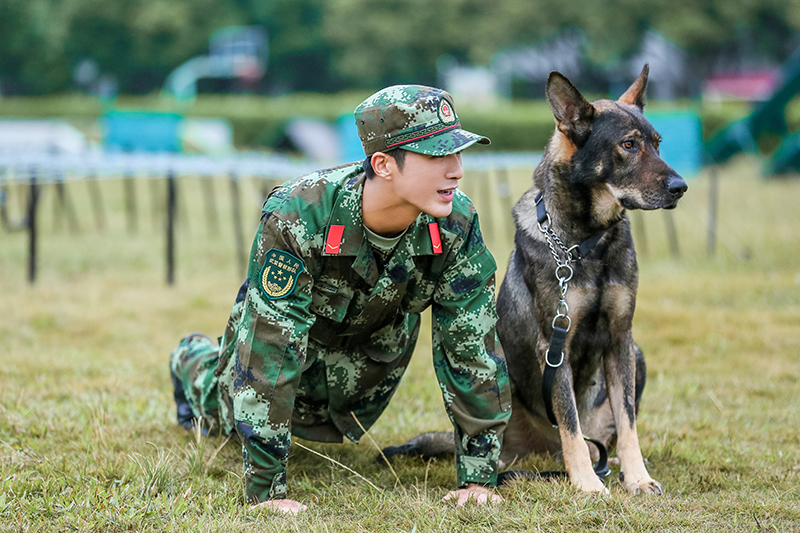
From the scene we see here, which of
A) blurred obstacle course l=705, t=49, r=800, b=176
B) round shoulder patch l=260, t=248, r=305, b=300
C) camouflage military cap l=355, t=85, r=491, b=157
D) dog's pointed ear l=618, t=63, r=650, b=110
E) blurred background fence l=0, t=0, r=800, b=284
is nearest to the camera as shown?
camouflage military cap l=355, t=85, r=491, b=157

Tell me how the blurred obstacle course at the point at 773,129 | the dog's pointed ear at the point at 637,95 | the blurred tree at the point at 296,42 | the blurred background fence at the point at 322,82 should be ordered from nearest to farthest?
1. the dog's pointed ear at the point at 637,95
2. the blurred background fence at the point at 322,82
3. the blurred obstacle course at the point at 773,129
4. the blurred tree at the point at 296,42

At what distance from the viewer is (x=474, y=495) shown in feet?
10.1

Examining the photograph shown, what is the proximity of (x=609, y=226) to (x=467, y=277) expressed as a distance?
2.20 feet

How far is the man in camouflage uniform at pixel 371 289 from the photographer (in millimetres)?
2832

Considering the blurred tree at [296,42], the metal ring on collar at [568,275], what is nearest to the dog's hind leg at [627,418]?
the metal ring on collar at [568,275]

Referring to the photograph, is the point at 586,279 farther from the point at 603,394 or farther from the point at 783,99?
the point at 783,99

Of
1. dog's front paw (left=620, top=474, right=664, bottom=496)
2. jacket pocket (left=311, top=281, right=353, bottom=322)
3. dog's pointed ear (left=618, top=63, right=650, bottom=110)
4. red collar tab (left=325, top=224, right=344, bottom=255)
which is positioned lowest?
dog's front paw (left=620, top=474, right=664, bottom=496)

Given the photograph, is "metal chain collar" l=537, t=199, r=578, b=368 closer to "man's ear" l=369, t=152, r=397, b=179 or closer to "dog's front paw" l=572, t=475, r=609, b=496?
"dog's front paw" l=572, t=475, r=609, b=496

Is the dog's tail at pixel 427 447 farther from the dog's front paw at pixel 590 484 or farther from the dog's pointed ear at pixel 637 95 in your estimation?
the dog's pointed ear at pixel 637 95

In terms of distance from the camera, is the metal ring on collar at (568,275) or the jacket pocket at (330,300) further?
the metal ring on collar at (568,275)

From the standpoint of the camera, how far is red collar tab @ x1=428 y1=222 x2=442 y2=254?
Answer: 302cm

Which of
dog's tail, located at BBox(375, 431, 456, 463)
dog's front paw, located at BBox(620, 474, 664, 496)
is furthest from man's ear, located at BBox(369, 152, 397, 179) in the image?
dog's front paw, located at BBox(620, 474, 664, 496)

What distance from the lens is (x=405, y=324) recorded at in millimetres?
3445

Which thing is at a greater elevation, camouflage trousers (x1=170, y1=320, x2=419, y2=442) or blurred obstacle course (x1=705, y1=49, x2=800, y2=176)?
blurred obstacle course (x1=705, y1=49, x2=800, y2=176)
